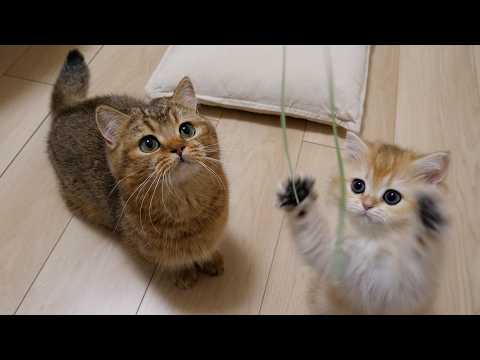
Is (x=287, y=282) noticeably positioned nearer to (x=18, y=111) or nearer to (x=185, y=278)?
(x=185, y=278)

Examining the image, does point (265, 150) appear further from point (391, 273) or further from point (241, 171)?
point (391, 273)

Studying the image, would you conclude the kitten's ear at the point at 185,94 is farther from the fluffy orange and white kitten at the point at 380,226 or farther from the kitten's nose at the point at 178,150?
the fluffy orange and white kitten at the point at 380,226

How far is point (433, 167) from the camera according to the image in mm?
812

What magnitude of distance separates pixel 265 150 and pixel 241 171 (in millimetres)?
130

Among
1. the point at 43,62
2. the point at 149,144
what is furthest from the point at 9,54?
the point at 149,144

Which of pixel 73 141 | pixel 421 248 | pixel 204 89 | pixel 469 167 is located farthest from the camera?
pixel 204 89

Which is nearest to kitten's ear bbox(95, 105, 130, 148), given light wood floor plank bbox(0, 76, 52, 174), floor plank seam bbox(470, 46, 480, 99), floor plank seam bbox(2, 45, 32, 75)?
light wood floor plank bbox(0, 76, 52, 174)

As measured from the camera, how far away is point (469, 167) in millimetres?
1407

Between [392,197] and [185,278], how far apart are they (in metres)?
0.67

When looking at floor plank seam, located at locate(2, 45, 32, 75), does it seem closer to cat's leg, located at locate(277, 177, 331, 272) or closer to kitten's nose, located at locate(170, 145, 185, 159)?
kitten's nose, located at locate(170, 145, 185, 159)

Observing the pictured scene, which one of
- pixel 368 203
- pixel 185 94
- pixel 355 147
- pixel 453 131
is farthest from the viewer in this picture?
pixel 453 131

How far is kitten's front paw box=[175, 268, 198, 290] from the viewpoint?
3.91ft

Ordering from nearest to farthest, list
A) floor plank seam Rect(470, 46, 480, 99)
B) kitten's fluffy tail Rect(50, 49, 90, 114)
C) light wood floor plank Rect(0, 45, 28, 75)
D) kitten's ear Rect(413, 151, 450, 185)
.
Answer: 1. kitten's ear Rect(413, 151, 450, 185)
2. kitten's fluffy tail Rect(50, 49, 90, 114)
3. floor plank seam Rect(470, 46, 480, 99)
4. light wood floor plank Rect(0, 45, 28, 75)
